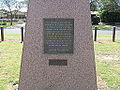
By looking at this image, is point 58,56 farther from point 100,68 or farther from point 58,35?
point 100,68

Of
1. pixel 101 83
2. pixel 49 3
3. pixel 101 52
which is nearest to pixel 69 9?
pixel 49 3

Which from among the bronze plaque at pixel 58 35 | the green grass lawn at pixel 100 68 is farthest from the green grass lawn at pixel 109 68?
the bronze plaque at pixel 58 35

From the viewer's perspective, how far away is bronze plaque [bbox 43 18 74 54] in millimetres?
3762

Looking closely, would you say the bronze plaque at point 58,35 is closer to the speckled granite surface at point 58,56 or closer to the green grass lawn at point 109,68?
the speckled granite surface at point 58,56

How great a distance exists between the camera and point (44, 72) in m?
3.86

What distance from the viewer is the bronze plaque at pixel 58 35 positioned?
148 inches

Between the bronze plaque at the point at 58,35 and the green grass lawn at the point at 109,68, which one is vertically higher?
the bronze plaque at the point at 58,35

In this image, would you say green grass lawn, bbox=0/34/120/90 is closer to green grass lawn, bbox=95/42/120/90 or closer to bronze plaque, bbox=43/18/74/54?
green grass lawn, bbox=95/42/120/90

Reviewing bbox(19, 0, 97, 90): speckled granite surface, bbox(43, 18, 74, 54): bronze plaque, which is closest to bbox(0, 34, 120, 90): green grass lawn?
bbox(19, 0, 97, 90): speckled granite surface

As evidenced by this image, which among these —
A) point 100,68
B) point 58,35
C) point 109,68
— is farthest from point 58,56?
point 109,68

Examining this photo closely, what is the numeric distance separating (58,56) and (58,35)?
42cm

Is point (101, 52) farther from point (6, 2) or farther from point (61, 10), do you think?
point (6, 2)

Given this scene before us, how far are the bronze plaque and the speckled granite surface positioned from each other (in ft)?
0.27

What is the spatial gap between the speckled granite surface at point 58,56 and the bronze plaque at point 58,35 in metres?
0.08
